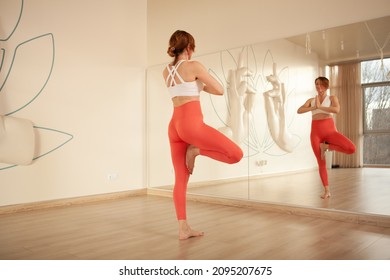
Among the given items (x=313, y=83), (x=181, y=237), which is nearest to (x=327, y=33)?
(x=313, y=83)

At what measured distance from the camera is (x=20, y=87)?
11.9ft

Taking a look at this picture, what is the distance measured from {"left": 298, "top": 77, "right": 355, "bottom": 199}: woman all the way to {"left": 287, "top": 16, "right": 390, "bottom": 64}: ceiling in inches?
10.7

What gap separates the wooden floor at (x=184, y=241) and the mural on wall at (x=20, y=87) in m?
0.68

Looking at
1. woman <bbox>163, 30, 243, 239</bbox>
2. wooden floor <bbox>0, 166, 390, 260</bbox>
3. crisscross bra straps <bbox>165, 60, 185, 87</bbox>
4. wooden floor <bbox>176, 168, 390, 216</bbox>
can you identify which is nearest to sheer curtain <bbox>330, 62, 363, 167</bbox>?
wooden floor <bbox>176, 168, 390, 216</bbox>

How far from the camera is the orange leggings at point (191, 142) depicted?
223 cm

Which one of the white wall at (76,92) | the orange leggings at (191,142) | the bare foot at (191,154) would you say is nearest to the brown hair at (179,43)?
the orange leggings at (191,142)

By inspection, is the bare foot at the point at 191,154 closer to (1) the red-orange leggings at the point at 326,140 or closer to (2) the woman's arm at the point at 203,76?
(2) the woman's arm at the point at 203,76

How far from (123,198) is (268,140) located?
6.90ft

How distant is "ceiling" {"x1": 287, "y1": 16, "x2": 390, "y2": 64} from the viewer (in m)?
2.97

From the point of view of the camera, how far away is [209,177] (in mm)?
4262

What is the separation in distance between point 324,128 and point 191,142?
1.64 meters

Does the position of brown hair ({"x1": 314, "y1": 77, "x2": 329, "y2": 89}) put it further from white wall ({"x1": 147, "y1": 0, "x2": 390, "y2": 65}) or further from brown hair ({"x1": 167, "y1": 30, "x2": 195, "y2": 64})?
brown hair ({"x1": 167, "y1": 30, "x2": 195, "y2": 64})

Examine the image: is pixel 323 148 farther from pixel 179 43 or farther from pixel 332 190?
pixel 179 43

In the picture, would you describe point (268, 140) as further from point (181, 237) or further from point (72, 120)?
point (72, 120)
